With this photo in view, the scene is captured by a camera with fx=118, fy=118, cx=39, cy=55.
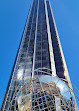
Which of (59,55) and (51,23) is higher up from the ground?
(51,23)

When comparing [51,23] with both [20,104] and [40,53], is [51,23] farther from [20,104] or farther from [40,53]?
[20,104]

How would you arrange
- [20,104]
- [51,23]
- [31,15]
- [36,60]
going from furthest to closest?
[31,15] < [51,23] < [36,60] < [20,104]

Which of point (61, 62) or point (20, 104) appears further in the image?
point (61, 62)

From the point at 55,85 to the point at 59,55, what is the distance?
23301 millimetres

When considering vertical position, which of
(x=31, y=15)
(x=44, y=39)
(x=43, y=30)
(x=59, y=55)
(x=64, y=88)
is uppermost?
(x=31, y=15)

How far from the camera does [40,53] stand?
3581 cm

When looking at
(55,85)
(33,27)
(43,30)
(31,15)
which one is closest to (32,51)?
(43,30)

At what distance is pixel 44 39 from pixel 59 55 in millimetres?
9455

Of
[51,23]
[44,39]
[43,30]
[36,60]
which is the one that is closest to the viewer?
[36,60]

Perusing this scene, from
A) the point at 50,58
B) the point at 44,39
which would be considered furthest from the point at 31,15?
the point at 50,58

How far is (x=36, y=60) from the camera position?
33094 millimetres

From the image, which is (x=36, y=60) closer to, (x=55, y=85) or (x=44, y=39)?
(x=44, y=39)

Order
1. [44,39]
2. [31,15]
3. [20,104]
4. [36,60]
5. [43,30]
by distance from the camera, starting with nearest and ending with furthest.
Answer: [20,104], [36,60], [44,39], [43,30], [31,15]

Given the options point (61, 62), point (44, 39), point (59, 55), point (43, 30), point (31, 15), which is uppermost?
point (31, 15)
